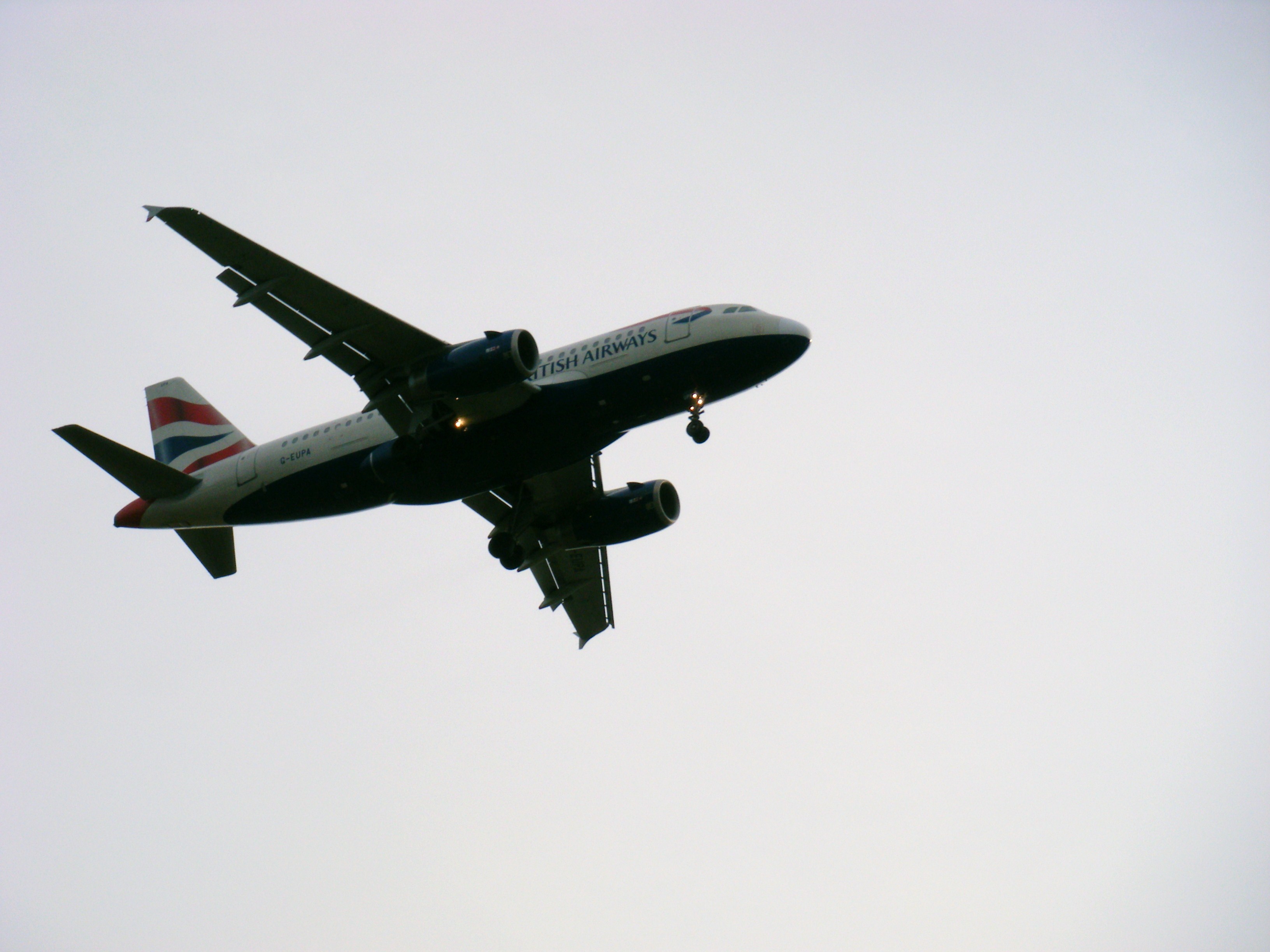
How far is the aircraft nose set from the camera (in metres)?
26.3

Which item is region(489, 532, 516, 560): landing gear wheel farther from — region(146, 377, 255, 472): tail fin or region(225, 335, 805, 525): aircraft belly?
region(146, 377, 255, 472): tail fin

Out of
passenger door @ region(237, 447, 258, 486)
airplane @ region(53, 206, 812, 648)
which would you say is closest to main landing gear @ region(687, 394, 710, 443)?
airplane @ region(53, 206, 812, 648)

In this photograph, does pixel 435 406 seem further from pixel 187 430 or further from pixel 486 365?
pixel 187 430

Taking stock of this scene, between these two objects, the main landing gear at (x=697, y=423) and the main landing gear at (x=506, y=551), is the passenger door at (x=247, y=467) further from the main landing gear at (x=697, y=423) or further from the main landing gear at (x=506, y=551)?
the main landing gear at (x=697, y=423)

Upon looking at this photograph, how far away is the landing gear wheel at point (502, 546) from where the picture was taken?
32844mm

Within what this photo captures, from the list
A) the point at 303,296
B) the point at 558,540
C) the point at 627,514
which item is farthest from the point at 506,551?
the point at 303,296

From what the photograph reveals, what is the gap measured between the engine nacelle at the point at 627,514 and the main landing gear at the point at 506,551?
5.65ft

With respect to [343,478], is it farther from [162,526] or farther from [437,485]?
[162,526]

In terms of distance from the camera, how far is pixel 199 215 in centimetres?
2533

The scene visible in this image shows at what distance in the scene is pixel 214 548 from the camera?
33.6m

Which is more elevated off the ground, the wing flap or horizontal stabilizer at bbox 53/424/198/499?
the wing flap

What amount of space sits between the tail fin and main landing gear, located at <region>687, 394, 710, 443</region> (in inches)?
540

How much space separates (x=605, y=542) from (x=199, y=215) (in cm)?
1383

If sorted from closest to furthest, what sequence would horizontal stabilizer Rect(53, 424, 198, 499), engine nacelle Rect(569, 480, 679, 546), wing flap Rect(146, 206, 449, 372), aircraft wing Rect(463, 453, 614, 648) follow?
wing flap Rect(146, 206, 449, 372) < horizontal stabilizer Rect(53, 424, 198, 499) < engine nacelle Rect(569, 480, 679, 546) < aircraft wing Rect(463, 453, 614, 648)
